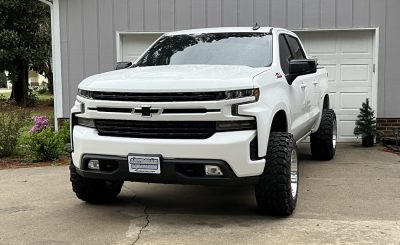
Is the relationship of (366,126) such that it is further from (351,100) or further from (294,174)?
(294,174)

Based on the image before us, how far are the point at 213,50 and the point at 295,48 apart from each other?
1.54 meters

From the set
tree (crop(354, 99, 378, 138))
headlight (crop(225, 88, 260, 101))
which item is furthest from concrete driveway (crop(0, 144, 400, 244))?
tree (crop(354, 99, 378, 138))

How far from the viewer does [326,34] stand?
10562mm

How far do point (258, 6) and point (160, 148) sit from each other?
6.59 metres

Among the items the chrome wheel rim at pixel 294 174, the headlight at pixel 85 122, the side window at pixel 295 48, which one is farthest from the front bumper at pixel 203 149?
the side window at pixel 295 48

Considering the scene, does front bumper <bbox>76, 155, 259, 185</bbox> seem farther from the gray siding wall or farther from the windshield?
the gray siding wall

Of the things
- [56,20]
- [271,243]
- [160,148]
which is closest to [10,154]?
[56,20]

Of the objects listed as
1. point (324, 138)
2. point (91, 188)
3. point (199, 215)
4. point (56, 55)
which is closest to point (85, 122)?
point (91, 188)

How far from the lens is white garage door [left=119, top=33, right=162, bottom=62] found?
1103 centimetres

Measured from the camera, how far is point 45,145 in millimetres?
8820

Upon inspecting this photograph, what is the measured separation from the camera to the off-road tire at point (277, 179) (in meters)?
4.84

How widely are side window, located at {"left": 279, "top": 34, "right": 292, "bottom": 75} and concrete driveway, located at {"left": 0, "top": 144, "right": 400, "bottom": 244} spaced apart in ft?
4.96

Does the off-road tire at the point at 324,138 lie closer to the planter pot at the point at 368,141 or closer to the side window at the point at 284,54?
the planter pot at the point at 368,141

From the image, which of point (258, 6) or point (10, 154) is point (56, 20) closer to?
point (10, 154)
